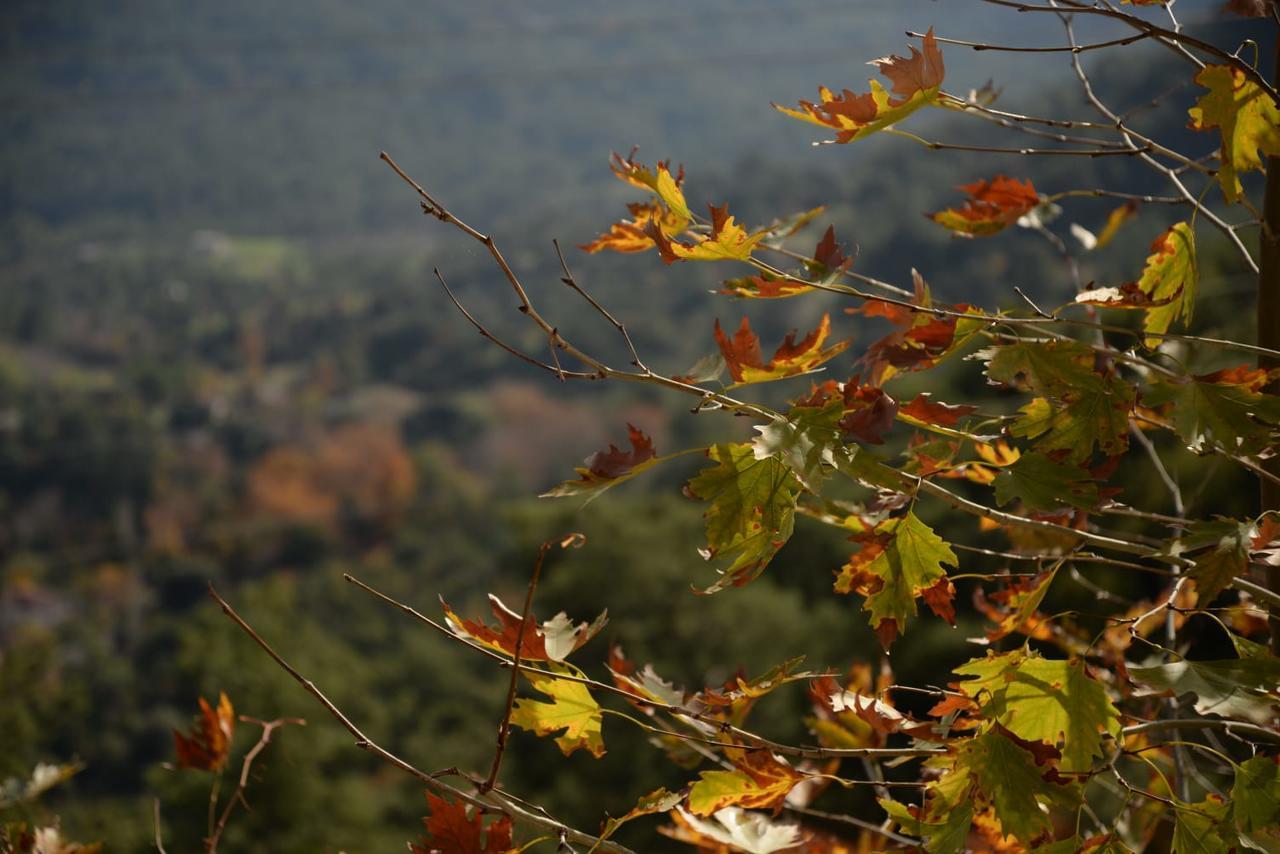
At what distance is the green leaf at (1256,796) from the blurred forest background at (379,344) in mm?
363

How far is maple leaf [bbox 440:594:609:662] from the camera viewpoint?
2.15 ft

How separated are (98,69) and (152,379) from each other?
16.4 m

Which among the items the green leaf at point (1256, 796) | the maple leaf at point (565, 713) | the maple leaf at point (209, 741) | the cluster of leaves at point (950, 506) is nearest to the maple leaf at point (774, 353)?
the cluster of leaves at point (950, 506)

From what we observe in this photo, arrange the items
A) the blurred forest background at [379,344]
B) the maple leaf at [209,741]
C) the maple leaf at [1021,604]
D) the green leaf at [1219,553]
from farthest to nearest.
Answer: the blurred forest background at [379,344]
the maple leaf at [209,741]
the maple leaf at [1021,604]
the green leaf at [1219,553]

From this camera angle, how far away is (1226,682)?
1.98ft

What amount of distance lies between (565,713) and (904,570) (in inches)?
9.1

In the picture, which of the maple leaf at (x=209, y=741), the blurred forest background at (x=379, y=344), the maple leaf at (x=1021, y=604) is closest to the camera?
the maple leaf at (x=1021, y=604)

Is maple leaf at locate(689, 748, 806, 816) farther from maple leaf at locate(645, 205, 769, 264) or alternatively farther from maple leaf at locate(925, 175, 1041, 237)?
maple leaf at locate(925, 175, 1041, 237)

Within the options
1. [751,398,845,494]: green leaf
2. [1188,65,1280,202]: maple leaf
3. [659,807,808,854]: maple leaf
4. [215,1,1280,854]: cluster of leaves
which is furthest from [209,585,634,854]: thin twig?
[1188,65,1280,202]: maple leaf

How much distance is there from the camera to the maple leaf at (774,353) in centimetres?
67

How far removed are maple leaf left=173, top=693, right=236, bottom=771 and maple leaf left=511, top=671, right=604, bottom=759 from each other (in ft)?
1.17

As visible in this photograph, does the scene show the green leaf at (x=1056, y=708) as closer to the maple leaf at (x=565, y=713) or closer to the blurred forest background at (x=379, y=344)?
the maple leaf at (x=565, y=713)

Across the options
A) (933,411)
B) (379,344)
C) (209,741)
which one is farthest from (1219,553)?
(379,344)

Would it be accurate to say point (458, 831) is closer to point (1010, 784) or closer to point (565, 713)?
point (565, 713)
